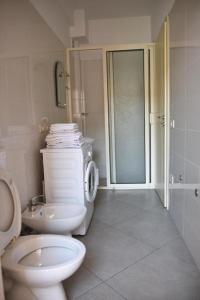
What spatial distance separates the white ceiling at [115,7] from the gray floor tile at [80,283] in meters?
3.06

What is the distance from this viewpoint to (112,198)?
330 cm

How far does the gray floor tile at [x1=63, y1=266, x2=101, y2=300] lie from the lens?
1540mm

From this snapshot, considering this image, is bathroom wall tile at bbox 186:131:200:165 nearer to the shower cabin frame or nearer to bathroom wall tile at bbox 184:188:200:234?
bathroom wall tile at bbox 184:188:200:234

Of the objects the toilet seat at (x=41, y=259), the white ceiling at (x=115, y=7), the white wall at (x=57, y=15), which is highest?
the white ceiling at (x=115, y=7)

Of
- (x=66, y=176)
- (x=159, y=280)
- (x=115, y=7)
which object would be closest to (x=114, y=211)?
(x=66, y=176)

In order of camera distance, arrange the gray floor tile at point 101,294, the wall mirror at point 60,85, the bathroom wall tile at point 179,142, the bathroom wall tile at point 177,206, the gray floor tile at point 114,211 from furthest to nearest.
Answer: the wall mirror at point 60,85 → the gray floor tile at point 114,211 → the bathroom wall tile at point 177,206 → the bathroom wall tile at point 179,142 → the gray floor tile at point 101,294

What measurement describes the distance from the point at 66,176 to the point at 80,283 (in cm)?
90

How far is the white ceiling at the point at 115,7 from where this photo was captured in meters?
3.19

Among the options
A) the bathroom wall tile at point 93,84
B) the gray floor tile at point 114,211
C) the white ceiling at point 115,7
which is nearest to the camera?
the gray floor tile at point 114,211

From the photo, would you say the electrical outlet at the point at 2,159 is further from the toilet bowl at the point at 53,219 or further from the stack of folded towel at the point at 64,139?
the stack of folded towel at the point at 64,139

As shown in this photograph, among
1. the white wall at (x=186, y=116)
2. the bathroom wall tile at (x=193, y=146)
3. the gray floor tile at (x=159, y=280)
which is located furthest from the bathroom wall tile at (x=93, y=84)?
the gray floor tile at (x=159, y=280)

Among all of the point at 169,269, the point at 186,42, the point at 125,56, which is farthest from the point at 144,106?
the point at 169,269

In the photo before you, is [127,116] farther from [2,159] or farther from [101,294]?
[101,294]

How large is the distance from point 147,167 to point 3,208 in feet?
8.43
